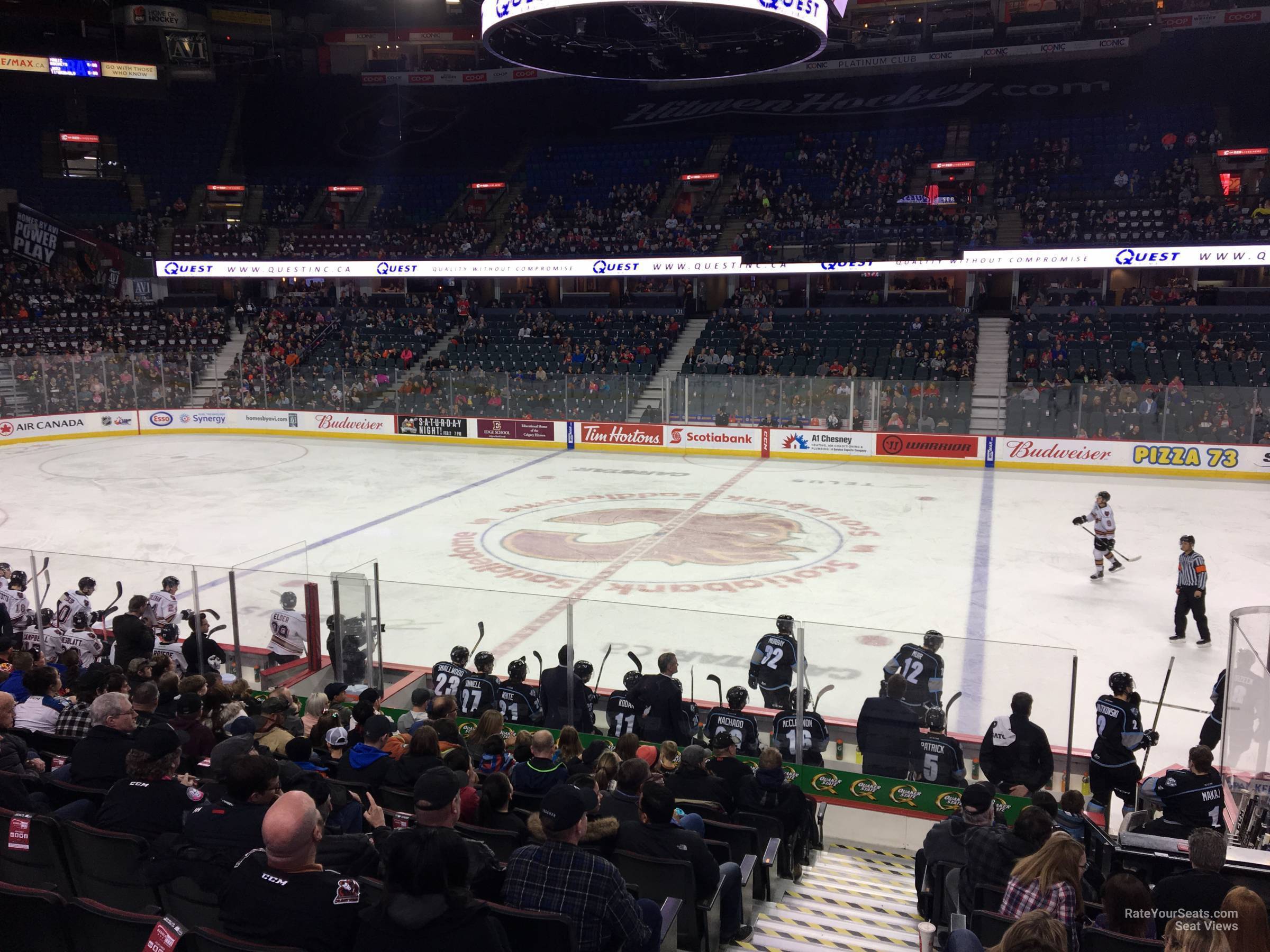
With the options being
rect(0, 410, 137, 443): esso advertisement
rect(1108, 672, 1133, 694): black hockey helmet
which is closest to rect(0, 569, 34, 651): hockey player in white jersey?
rect(1108, 672, 1133, 694): black hockey helmet

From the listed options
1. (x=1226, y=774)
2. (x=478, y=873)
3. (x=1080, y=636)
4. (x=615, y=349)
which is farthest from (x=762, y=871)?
(x=615, y=349)

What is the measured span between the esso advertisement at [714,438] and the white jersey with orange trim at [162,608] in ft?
60.1

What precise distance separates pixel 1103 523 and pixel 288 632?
1135 cm

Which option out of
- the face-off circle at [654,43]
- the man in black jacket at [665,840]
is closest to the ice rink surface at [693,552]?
the man in black jacket at [665,840]

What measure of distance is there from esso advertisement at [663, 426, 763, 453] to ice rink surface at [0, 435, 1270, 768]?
Answer: 0.53 meters

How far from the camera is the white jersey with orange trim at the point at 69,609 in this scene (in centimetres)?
1040

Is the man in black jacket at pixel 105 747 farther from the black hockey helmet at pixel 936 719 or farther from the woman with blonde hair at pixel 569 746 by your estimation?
the black hockey helmet at pixel 936 719

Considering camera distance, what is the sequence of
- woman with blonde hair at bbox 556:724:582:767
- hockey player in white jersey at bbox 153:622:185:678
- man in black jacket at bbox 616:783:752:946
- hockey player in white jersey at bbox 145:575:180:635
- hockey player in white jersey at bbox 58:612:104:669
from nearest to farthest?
man in black jacket at bbox 616:783:752:946
woman with blonde hair at bbox 556:724:582:767
hockey player in white jersey at bbox 153:622:185:678
hockey player in white jersey at bbox 58:612:104:669
hockey player in white jersey at bbox 145:575:180:635

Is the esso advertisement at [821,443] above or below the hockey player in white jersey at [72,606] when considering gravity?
above

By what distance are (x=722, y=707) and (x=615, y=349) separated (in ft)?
78.8

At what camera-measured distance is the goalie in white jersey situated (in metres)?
9.55

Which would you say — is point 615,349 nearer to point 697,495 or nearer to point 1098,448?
point 697,495

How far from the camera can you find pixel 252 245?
1563 inches

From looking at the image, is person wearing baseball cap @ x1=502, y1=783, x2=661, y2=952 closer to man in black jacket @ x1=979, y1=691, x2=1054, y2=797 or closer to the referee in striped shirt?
man in black jacket @ x1=979, y1=691, x2=1054, y2=797
